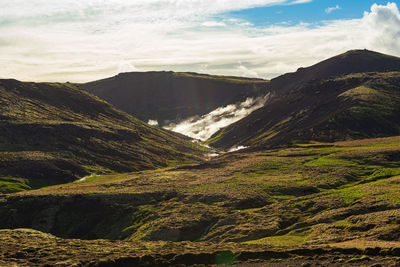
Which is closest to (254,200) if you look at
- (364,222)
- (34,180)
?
(364,222)

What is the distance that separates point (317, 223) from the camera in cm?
6700

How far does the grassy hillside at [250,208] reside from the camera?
55.8 metres

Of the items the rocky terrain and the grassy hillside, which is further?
the grassy hillside

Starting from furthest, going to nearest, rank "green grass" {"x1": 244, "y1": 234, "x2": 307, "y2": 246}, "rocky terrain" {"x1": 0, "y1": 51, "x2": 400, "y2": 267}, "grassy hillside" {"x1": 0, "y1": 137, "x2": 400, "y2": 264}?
"green grass" {"x1": 244, "y1": 234, "x2": 307, "y2": 246} → "grassy hillside" {"x1": 0, "y1": 137, "x2": 400, "y2": 264} → "rocky terrain" {"x1": 0, "y1": 51, "x2": 400, "y2": 267}

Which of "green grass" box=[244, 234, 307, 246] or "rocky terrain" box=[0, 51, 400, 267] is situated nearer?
"rocky terrain" box=[0, 51, 400, 267]

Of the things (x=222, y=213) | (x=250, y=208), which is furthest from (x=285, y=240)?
(x=250, y=208)

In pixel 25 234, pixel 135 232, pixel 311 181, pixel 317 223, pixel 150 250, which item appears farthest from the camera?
pixel 311 181

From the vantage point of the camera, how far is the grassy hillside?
183 feet

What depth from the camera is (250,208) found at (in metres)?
91.2

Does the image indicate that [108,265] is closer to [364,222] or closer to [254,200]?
[364,222]

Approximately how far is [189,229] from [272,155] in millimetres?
98670

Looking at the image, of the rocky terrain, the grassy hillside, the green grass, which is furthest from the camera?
the green grass

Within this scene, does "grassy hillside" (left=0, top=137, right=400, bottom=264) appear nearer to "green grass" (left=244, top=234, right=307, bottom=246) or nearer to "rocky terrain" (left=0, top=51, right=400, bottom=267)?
"green grass" (left=244, top=234, right=307, bottom=246)

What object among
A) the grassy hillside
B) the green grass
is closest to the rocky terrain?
the green grass
